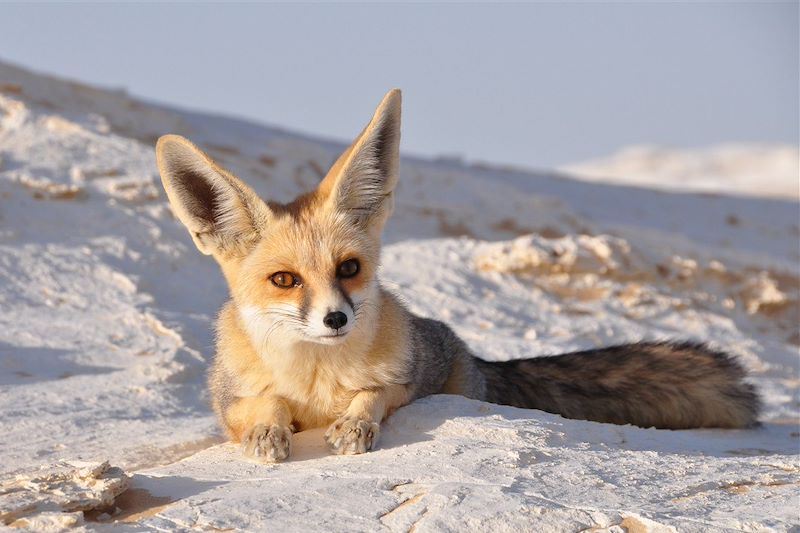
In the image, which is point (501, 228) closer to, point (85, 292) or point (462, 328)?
point (462, 328)

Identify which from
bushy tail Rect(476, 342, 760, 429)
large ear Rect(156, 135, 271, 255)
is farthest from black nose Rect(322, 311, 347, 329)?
bushy tail Rect(476, 342, 760, 429)

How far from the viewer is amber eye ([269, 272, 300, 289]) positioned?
4.61 m

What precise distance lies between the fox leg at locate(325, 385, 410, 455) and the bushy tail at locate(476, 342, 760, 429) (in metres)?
1.11

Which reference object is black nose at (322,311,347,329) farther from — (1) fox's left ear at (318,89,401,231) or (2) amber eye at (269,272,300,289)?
(1) fox's left ear at (318,89,401,231)

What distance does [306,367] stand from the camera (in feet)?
15.9

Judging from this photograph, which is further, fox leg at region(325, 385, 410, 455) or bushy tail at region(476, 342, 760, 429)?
bushy tail at region(476, 342, 760, 429)

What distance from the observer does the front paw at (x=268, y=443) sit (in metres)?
4.38

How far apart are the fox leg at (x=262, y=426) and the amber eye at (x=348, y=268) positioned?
0.67 m

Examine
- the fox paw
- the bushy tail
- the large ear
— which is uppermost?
the large ear

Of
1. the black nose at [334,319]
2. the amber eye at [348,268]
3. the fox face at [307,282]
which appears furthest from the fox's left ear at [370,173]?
the black nose at [334,319]

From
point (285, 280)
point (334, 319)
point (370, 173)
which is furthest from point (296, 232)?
point (334, 319)

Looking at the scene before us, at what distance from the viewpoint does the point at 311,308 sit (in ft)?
14.5

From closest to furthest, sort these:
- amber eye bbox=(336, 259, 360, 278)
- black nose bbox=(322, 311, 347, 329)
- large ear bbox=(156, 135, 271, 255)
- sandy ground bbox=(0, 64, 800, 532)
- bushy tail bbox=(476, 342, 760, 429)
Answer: sandy ground bbox=(0, 64, 800, 532), black nose bbox=(322, 311, 347, 329), amber eye bbox=(336, 259, 360, 278), large ear bbox=(156, 135, 271, 255), bushy tail bbox=(476, 342, 760, 429)

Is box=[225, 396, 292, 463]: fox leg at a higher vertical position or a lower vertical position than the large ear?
lower
